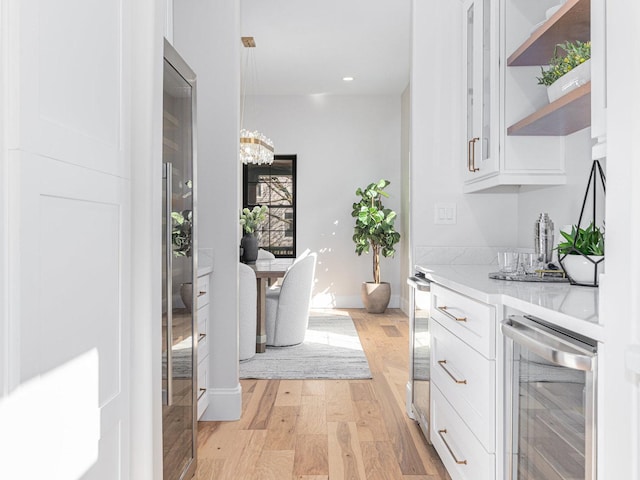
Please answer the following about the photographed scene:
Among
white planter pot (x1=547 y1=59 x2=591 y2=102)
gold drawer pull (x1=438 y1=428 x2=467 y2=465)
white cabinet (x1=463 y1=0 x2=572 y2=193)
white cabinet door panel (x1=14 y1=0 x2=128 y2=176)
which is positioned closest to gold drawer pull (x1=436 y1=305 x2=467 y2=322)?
gold drawer pull (x1=438 y1=428 x2=467 y2=465)

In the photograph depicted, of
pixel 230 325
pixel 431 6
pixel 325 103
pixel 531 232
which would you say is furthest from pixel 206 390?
pixel 325 103

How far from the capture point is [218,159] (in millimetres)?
2920

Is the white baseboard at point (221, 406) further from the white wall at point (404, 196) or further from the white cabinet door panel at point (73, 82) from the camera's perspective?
the white wall at point (404, 196)

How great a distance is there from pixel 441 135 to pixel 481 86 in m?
0.41

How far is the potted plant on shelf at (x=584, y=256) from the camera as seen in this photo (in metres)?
1.75

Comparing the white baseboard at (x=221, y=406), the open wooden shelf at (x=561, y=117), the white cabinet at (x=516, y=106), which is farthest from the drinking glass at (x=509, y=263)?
the white baseboard at (x=221, y=406)

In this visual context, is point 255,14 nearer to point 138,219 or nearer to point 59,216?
point 138,219

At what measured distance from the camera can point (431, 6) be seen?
301 cm

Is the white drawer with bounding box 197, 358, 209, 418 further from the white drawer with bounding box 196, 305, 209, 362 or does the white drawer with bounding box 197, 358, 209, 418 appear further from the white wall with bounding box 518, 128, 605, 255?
the white wall with bounding box 518, 128, 605, 255

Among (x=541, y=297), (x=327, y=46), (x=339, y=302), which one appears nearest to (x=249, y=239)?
(x=327, y=46)

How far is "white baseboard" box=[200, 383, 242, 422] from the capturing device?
2928mm

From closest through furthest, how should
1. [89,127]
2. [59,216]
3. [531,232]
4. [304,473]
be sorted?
1. [59,216]
2. [89,127]
3. [304,473]
4. [531,232]

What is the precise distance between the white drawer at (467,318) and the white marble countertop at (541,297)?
0.11 feet

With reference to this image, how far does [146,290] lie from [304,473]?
4.20 feet
